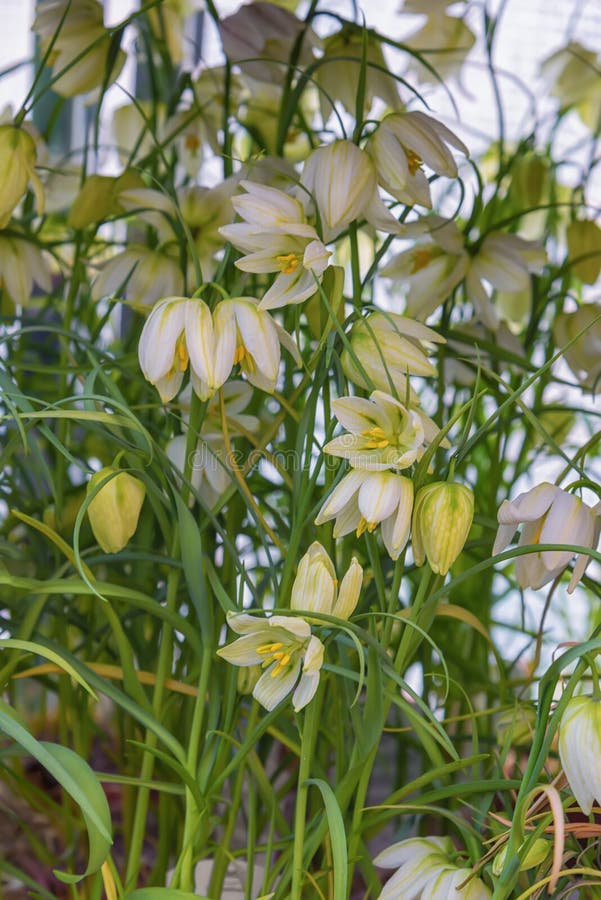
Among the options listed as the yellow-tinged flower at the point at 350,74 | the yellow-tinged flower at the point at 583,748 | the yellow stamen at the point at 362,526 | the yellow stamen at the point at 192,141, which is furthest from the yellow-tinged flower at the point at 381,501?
the yellow stamen at the point at 192,141

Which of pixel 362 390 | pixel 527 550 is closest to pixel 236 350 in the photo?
pixel 362 390

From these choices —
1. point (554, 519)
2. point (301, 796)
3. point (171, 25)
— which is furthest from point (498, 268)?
point (171, 25)

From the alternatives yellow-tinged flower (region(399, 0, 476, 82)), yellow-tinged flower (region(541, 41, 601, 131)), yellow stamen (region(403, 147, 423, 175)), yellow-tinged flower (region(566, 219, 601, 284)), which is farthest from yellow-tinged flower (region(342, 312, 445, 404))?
yellow-tinged flower (region(541, 41, 601, 131))

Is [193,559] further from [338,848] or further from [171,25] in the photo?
[171,25]

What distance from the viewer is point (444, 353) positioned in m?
0.67

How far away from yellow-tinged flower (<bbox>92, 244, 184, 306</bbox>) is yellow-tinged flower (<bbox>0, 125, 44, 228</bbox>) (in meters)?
0.11

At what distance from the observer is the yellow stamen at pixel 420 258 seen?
0.69m

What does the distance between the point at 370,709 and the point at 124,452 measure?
0.58 ft

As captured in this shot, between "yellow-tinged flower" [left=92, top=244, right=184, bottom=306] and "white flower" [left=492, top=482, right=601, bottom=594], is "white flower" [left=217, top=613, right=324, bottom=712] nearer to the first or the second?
"white flower" [left=492, top=482, right=601, bottom=594]

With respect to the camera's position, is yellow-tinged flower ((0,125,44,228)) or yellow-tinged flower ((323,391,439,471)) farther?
yellow-tinged flower ((0,125,44,228))

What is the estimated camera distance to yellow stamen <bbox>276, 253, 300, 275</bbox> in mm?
496

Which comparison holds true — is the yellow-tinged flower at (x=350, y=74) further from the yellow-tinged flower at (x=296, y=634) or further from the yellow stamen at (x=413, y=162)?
the yellow-tinged flower at (x=296, y=634)

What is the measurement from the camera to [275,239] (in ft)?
1.61

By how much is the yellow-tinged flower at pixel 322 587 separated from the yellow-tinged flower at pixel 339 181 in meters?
0.19
